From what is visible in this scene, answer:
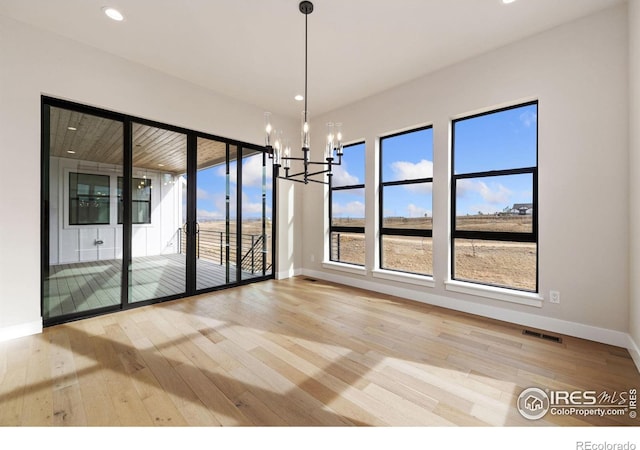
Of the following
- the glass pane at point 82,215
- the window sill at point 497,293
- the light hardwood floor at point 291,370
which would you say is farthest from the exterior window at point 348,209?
the glass pane at point 82,215

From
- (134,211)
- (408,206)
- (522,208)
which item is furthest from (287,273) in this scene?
(522,208)

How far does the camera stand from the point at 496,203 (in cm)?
335

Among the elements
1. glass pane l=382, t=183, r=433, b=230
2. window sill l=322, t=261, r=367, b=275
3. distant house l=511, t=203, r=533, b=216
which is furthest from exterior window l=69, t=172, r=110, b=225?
distant house l=511, t=203, r=533, b=216

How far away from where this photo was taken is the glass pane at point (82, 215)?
3.06 metres

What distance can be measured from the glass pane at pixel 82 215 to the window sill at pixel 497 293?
439 centimetres

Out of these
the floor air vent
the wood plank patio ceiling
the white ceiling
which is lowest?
the floor air vent

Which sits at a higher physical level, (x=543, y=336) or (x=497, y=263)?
(x=497, y=263)

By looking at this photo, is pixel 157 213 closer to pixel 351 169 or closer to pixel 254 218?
pixel 254 218

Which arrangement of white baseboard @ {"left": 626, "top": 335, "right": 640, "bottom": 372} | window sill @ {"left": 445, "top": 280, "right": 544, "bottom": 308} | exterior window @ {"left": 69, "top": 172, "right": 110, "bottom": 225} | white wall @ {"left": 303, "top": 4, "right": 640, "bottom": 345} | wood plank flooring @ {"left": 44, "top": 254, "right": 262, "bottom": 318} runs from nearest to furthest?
white baseboard @ {"left": 626, "top": 335, "right": 640, "bottom": 372} → white wall @ {"left": 303, "top": 4, "right": 640, "bottom": 345} → window sill @ {"left": 445, "top": 280, "right": 544, "bottom": 308} → wood plank flooring @ {"left": 44, "top": 254, "right": 262, "bottom": 318} → exterior window @ {"left": 69, "top": 172, "right": 110, "bottom": 225}

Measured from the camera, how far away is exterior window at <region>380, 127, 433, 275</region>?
397 centimetres

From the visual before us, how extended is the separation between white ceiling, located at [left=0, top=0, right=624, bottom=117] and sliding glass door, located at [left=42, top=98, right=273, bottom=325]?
0.89 meters

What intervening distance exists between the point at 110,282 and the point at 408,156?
14.8 feet

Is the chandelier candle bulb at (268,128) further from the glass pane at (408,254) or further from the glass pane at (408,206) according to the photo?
the glass pane at (408,254)

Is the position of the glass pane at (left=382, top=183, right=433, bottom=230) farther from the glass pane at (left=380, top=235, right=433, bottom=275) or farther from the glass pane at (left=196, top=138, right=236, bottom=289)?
the glass pane at (left=196, top=138, right=236, bottom=289)
